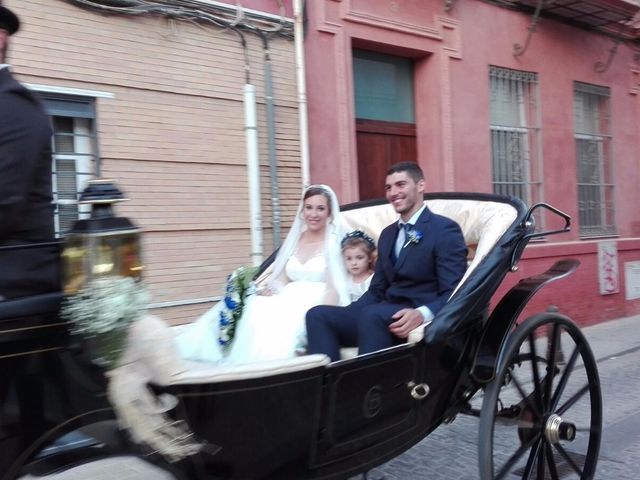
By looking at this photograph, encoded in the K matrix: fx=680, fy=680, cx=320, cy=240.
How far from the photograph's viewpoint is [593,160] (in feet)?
32.3

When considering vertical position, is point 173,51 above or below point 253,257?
above

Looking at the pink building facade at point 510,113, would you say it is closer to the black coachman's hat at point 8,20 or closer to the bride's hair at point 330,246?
the bride's hair at point 330,246

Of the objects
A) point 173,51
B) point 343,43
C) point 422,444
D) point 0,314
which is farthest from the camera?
point 343,43

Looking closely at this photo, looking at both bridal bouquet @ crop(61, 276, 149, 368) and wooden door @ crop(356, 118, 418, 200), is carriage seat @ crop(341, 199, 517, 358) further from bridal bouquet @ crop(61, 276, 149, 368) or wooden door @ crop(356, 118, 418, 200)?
wooden door @ crop(356, 118, 418, 200)

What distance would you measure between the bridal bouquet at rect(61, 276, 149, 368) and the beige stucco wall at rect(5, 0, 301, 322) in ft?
11.3

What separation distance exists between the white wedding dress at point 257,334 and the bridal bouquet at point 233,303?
3cm

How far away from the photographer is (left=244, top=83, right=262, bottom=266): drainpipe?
5875 mm

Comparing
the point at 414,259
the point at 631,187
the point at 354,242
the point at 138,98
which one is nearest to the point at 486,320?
the point at 414,259

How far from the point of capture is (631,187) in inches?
401

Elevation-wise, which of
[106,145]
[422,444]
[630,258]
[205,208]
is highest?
[106,145]

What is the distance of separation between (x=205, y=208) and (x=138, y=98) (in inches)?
40.4

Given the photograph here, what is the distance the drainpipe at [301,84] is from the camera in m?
6.18

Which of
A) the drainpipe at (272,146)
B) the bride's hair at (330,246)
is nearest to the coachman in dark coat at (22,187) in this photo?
the bride's hair at (330,246)

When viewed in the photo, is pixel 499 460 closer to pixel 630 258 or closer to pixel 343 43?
pixel 343 43
